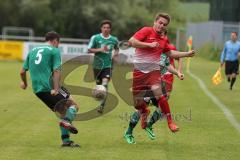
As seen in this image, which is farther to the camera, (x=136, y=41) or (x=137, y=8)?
(x=137, y=8)

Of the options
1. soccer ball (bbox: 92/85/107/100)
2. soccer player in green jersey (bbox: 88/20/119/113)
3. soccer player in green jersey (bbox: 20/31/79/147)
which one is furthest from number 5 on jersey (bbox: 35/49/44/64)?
soccer player in green jersey (bbox: 88/20/119/113)

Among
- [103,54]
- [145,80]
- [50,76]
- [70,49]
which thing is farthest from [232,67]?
[70,49]

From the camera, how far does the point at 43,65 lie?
10812 mm

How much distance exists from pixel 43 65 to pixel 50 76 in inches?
8.5

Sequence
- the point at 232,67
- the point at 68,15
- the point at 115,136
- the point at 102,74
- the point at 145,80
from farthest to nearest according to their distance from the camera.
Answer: the point at 68,15 < the point at 232,67 < the point at 102,74 < the point at 115,136 < the point at 145,80

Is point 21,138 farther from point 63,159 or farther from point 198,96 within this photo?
point 198,96

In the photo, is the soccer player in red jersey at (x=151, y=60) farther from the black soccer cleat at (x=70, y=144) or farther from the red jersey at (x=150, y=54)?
the black soccer cleat at (x=70, y=144)

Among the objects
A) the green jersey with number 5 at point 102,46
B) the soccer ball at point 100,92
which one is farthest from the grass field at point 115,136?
the green jersey with number 5 at point 102,46

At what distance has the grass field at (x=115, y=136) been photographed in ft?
34.6

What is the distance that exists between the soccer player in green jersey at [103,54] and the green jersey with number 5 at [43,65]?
244 inches

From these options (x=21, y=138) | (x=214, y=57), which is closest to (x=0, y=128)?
(x=21, y=138)

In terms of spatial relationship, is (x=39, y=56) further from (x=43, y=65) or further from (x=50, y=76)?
(x=50, y=76)

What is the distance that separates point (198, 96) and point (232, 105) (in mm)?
3143

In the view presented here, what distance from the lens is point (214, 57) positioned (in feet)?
179
